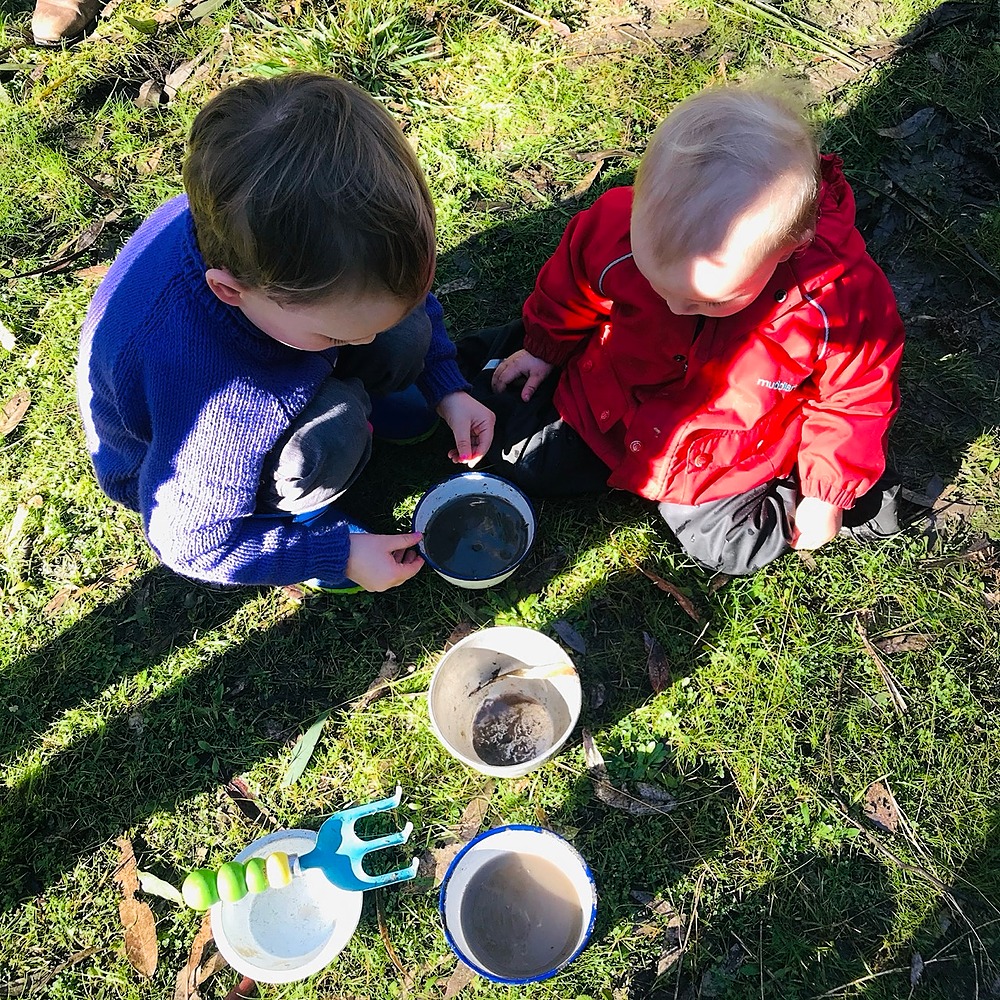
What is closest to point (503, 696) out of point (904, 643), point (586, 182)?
point (904, 643)

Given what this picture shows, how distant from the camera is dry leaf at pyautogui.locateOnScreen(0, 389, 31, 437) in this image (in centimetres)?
329

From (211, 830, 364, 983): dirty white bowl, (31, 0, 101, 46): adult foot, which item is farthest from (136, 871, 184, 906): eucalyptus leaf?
(31, 0, 101, 46): adult foot

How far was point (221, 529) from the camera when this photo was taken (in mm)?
2219

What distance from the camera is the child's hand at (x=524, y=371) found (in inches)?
116

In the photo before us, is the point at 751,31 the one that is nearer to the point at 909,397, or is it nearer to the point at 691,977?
the point at 909,397

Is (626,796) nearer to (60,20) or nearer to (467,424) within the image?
(467,424)

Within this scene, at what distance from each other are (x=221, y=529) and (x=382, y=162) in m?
1.07

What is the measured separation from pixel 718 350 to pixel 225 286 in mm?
1370

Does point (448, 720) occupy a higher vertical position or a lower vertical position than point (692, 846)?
higher

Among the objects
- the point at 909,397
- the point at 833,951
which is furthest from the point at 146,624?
the point at 909,397

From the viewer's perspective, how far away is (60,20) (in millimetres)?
4023

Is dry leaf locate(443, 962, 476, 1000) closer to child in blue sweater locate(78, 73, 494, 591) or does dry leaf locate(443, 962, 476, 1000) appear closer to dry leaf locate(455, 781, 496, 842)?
dry leaf locate(455, 781, 496, 842)

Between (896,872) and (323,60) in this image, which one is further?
(323,60)

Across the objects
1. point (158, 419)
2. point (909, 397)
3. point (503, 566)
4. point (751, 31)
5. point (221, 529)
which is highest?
point (751, 31)
